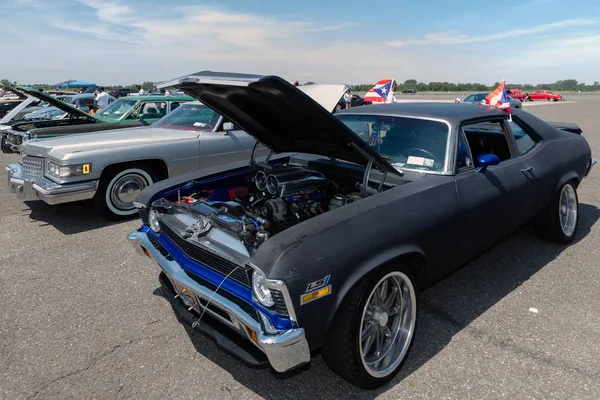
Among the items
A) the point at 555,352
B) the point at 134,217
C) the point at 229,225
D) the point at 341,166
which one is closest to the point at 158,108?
the point at 134,217

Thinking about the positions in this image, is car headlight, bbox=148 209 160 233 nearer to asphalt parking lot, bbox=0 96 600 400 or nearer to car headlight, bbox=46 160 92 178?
asphalt parking lot, bbox=0 96 600 400

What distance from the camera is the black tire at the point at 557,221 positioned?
4.20 meters

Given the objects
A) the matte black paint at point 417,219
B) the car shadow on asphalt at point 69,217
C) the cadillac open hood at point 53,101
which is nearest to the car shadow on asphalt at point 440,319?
the matte black paint at point 417,219

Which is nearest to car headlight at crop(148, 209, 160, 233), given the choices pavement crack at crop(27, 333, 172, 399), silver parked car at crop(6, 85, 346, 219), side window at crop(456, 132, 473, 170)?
pavement crack at crop(27, 333, 172, 399)

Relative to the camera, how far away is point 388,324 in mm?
2662

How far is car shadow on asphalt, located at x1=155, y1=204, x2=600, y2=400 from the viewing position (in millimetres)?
2457

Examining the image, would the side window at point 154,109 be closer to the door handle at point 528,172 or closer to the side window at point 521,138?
the side window at point 521,138

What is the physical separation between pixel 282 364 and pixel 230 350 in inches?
13.9

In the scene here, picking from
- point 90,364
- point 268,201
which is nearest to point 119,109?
point 268,201

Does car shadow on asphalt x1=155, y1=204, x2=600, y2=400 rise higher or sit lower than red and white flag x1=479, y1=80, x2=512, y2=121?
lower

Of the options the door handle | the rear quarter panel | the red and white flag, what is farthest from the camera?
the red and white flag

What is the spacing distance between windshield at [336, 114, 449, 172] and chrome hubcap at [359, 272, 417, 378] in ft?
3.19

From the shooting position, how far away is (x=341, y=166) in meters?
3.47

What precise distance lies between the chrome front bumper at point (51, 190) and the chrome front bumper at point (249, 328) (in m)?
2.97
